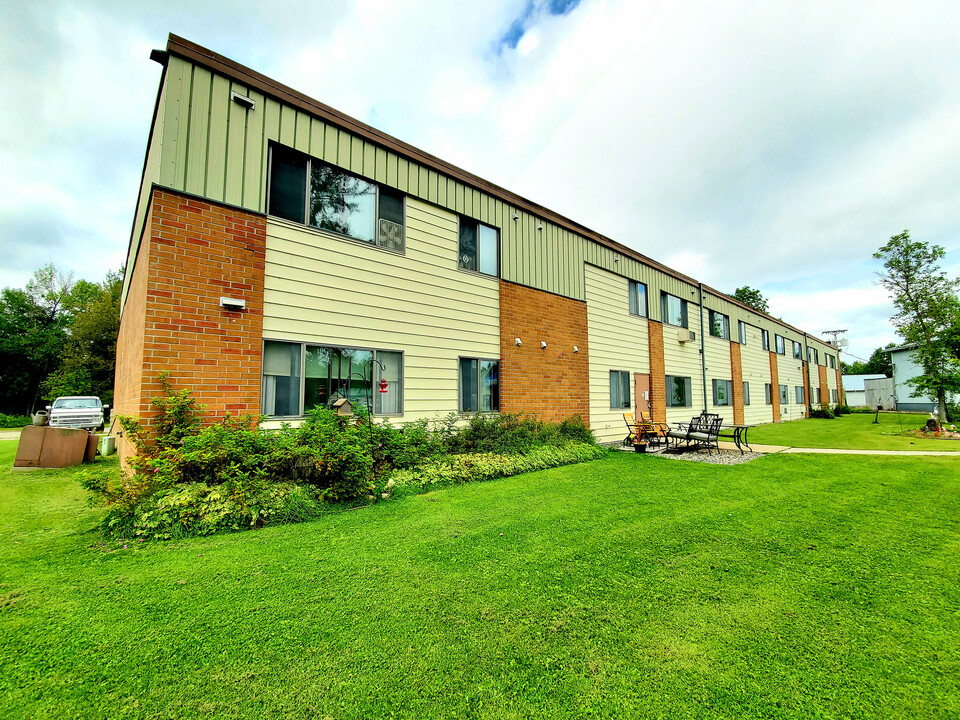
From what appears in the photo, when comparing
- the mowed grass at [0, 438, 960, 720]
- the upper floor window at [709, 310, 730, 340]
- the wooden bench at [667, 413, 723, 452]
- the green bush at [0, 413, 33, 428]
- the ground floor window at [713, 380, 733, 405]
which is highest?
the upper floor window at [709, 310, 730, 340]

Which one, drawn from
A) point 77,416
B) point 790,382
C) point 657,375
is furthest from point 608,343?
point 790,382

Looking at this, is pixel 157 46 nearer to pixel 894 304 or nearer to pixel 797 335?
pixel 894 304

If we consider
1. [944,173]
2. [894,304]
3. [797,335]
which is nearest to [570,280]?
[944,173]

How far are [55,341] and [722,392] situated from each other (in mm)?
48071

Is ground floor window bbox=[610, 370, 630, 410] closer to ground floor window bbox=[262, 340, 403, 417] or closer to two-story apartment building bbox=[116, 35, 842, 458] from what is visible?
two-story apartment building bbox=[116, 35, 842, 458]

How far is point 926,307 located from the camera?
2012 cm

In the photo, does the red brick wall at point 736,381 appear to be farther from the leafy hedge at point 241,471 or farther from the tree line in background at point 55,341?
the tree line in background at point 55,341

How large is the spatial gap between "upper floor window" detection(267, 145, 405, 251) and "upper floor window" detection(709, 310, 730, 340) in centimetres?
1726

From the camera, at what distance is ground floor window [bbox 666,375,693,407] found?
15.8 metres

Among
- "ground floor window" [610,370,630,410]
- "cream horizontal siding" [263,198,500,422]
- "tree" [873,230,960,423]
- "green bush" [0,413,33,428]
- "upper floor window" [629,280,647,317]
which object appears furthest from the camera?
"green bush" [0,413,33,428]

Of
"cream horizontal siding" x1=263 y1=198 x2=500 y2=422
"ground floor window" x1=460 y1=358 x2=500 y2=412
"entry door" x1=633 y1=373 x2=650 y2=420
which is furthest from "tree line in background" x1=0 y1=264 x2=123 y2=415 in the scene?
"entry door" x1=633 y1=373 x2=650 y2=420

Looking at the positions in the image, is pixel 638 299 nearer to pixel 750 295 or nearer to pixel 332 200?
pixel 332 200

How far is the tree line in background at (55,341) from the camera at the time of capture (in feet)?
90.3

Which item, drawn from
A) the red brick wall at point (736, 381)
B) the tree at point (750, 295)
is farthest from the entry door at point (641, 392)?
the tree at point (750, 295)
